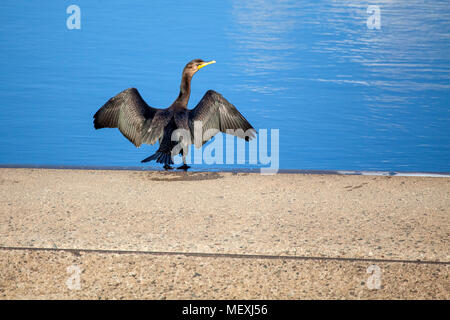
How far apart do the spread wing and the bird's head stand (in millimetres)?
330

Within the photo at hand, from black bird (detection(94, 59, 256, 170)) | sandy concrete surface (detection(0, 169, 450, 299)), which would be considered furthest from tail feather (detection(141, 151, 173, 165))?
sandy concrete surface (detection(0, 169, 450, 299))

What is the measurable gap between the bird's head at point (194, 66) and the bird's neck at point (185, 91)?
4 centimetres

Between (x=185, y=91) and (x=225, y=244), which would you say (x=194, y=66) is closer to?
(x=185, y=91)

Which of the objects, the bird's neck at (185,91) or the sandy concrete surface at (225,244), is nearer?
the sandy concrete surface at (225,244)

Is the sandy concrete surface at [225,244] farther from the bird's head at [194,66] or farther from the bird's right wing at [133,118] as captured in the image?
the bird's head at [194,66]

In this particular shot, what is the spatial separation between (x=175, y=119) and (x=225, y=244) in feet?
5.82

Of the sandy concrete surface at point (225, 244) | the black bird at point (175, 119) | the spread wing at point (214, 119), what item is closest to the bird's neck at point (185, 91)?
the black bird at point (175, 119)

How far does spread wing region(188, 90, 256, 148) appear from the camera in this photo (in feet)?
12.8

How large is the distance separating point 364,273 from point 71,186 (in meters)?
2.13

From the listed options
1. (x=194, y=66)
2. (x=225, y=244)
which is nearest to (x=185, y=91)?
(x=194, y=66)

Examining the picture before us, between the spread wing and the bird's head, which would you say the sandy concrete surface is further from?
the bird's head

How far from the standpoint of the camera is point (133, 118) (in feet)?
13.1

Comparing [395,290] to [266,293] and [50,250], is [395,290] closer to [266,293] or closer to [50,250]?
[266,293]

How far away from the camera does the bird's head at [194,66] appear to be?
4.14 meters
